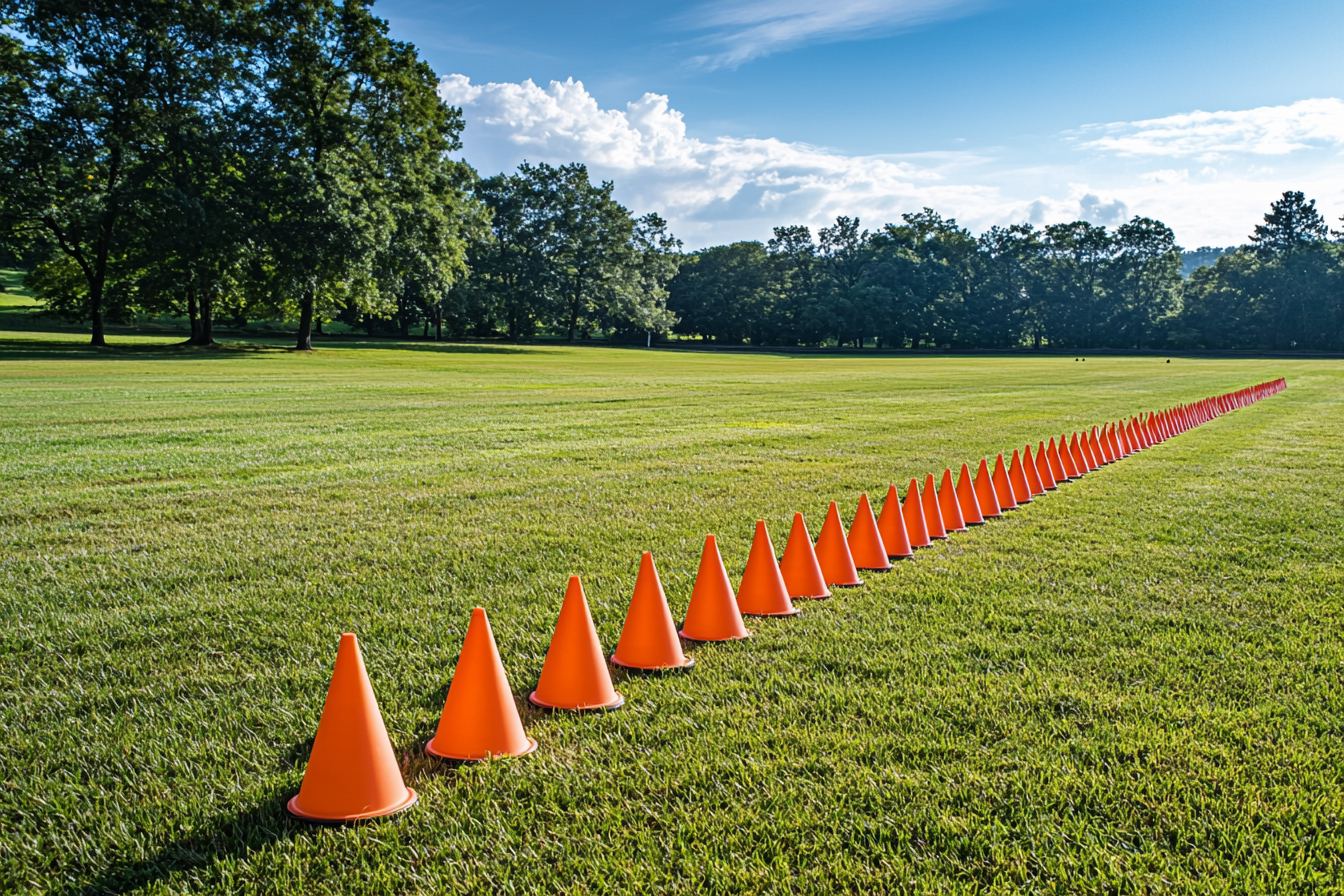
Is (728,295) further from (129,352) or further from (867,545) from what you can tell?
(867,545)

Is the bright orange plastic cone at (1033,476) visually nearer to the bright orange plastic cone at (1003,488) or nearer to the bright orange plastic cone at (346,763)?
the bright orange plastic cone at (1003,488)

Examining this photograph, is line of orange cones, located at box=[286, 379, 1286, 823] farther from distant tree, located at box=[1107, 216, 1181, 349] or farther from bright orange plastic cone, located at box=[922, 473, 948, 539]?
distant tree, located at box=[1107, 216, 1181, 349]

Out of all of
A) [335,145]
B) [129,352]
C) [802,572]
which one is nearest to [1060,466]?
[802,572]

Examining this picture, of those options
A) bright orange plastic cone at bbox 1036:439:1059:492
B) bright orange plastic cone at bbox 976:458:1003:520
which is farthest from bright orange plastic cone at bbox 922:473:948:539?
bright orange plastic cone at bbox 1036:439:1059:492

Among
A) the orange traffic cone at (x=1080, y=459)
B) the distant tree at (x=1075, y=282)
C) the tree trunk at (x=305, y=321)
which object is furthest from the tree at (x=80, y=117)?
the distant tree at (x=1075, y=282)

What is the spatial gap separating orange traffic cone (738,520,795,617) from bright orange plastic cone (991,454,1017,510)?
3991 mm

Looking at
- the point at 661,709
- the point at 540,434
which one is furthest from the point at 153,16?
the point at 661,709

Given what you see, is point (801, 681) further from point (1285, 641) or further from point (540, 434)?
point (540, 434)

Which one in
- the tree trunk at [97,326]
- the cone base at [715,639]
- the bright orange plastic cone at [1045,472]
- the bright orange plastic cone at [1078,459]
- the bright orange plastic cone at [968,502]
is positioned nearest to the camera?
the cone base at [715,639]

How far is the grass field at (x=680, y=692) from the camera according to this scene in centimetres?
261

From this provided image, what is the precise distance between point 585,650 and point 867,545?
2868 mm

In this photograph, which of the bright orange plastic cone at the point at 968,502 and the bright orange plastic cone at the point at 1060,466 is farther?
the bright orange plastic cone at the point at 1060,466

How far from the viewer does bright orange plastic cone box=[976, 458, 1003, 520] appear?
25.5 feet

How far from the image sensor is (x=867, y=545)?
19.6 ft
